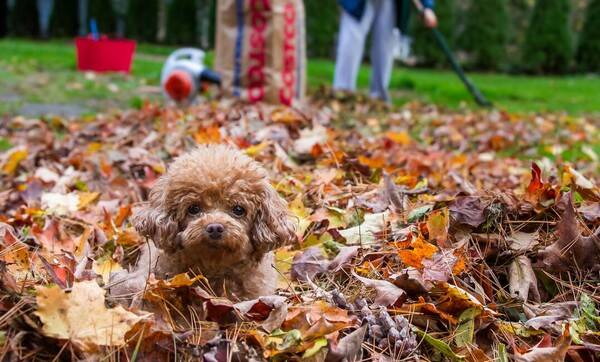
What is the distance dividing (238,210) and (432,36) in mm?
20085

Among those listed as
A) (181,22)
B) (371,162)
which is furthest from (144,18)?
(371,162)

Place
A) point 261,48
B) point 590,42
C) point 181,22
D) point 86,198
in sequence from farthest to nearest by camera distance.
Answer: point 181,22, point 590,42, point 261,48, point 86,198

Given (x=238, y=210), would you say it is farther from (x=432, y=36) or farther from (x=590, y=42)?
(x=590, y=42)

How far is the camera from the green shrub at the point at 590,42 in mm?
22562

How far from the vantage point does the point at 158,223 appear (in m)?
2.61

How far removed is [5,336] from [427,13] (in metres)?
7.93

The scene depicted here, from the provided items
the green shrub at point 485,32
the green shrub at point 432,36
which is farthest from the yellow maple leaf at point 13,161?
the green shrub at point 485,32

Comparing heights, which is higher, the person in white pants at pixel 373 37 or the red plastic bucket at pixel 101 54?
the person in white pants at pixel 373 37

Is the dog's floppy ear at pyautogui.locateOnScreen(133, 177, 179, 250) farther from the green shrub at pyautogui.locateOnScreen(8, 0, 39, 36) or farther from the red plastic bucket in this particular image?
the green shrub at pyautogui.locateOnScreen(8, 0, 39, 36)

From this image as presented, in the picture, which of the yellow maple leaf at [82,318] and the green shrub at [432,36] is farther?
the green shrub at [432,36]

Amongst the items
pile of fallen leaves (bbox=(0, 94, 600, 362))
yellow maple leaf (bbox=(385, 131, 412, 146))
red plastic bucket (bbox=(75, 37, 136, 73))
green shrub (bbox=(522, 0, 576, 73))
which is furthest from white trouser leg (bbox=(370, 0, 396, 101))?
green shrub (bbox=(522, 0, 576, 73))

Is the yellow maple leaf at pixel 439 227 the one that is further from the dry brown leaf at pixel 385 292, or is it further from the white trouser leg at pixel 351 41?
the white trouser leg at pixel 351 41

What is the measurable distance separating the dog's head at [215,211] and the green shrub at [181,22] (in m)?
23.9

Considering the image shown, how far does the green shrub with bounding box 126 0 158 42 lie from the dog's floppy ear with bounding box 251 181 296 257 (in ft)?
84.4
